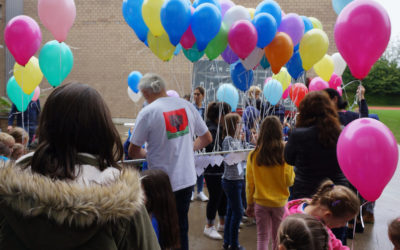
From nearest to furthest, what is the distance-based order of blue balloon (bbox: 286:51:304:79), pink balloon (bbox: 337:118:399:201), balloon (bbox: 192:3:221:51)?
pink balloon (bbox: 337:118:399:201) → balloon (bbox: 192:3:221:51) → blue balloon (bbox: 286:51:304:79)

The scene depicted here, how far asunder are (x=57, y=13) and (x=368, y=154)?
12.6ft

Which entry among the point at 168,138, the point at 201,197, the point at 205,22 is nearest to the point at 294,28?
the point at 205,22

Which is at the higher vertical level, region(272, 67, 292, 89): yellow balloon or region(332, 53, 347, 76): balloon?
region(332, 53, 347, 76): balloon

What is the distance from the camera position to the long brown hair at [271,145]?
3064mm

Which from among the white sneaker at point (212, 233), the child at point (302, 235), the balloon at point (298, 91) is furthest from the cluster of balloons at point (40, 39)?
the child at point (302, 235)

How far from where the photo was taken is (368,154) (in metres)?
2.26

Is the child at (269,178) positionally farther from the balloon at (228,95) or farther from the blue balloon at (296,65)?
the balloon at (228,95)

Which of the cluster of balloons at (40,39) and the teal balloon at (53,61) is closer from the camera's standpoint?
the cluster of balloons at (40,39)

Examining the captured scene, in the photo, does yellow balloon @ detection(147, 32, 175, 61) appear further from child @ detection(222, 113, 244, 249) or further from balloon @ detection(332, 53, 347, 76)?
balloon @ detection(332, 53, 347, 76)

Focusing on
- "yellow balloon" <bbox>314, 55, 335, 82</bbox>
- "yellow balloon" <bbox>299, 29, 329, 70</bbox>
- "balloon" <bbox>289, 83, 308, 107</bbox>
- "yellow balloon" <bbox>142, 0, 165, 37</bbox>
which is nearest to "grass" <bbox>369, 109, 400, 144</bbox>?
"balloon" <bbox>289, 83, 308, 107</bbox>

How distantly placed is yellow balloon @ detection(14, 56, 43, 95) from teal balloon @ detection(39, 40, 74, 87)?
371 millimetres

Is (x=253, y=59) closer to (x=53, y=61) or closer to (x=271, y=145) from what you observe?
(x=271, y=145)

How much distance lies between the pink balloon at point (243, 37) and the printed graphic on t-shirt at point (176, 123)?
1.52m

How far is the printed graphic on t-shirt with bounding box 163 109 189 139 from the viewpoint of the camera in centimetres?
290
